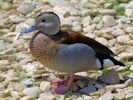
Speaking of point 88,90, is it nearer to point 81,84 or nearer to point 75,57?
point 81,84

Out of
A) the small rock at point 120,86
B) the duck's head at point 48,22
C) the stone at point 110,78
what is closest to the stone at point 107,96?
the small rock at point 120,86

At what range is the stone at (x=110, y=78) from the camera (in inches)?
214

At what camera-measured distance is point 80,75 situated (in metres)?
5.65

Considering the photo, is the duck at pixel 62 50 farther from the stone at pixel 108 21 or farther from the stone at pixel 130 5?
the stone at pixel 130 5

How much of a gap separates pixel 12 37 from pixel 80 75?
1.32 m

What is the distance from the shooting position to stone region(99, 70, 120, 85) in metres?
5.43

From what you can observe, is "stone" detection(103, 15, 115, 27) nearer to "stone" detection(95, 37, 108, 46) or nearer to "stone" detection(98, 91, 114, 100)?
"stone" detection(95, 37, 108, 46)

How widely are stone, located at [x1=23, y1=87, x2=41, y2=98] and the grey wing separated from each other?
0.33m

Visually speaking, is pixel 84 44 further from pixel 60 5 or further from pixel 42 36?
pixel 60 5

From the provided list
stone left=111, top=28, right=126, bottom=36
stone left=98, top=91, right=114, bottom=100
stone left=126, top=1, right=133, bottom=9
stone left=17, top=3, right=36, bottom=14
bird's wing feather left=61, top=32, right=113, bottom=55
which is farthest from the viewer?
→ stone left=17, top=3, right=36, bottom=14

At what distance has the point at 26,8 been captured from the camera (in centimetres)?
736

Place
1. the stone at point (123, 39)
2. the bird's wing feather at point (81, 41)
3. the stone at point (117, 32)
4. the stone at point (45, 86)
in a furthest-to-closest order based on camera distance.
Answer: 1. the stone at point (117, 32)
2. the stone at point (123, 39)
3. the stone at point (45, 86)
4. the bird's wing feather at point (81, 41)

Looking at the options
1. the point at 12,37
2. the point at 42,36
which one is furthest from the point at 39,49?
the point at 12,37

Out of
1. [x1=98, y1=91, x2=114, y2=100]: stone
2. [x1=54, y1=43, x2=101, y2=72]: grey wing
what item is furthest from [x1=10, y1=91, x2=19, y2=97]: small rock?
[x1=98, y1=91, x2=114, y2=100]: stone
